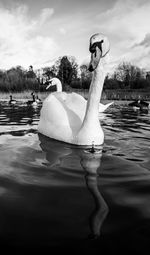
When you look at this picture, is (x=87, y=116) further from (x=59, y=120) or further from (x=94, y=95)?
(x=59, y=120)

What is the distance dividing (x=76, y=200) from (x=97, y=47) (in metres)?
2.82

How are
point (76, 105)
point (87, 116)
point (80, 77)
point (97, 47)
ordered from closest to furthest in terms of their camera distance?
point (97, 47) < point (87, 116) < point (76, 105) < point (80, 77)

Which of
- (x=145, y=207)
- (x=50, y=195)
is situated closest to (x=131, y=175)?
(x=145, y=207)

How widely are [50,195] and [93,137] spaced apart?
2.24m

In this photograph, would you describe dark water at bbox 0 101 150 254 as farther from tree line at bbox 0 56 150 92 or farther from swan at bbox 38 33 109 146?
tree line at bbox 0 56 150 92

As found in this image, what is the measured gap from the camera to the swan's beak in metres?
4.55

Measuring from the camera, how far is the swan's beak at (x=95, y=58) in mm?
4547

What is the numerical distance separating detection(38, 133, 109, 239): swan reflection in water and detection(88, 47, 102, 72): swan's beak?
4.56ft

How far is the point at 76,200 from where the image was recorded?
2.59 metres

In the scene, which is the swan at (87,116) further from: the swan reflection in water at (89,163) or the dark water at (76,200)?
the dark water at (76,200)

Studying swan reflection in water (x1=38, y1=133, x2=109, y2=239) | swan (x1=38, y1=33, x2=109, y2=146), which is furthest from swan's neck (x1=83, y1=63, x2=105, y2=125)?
swan reflection in water (x1=38, y1=133, x2=109, y2=239)

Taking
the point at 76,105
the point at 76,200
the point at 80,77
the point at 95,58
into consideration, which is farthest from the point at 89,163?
the point at 80,77

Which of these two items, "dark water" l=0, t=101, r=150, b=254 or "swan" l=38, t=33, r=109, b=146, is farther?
"swan" l=38, t=33, r=109, b=146

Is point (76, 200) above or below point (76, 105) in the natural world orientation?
below
